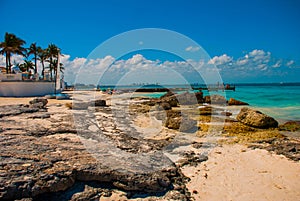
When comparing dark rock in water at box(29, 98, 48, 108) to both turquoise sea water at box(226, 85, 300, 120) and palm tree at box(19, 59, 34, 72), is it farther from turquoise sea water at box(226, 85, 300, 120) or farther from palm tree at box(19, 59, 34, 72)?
palm tree at box(19, 59, 34, 72)

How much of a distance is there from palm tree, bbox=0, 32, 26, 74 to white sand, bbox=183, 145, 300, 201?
37.7m

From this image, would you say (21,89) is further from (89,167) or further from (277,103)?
(277,103)

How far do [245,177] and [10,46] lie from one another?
39.7 m

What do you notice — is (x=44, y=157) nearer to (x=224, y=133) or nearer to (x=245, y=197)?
(x=245, y=197)

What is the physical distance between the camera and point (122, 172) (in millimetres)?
4203

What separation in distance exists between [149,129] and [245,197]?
6.20 meters

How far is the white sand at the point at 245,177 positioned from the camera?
4273mm

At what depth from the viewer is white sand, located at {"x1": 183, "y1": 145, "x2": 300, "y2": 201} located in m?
4.27

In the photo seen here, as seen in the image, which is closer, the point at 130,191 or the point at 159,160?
the point at 130,191

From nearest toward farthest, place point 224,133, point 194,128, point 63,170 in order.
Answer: point 63,170 → point 224,133 → point 194,128

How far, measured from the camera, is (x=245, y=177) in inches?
198

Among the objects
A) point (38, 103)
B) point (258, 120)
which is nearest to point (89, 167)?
point (258, 120)

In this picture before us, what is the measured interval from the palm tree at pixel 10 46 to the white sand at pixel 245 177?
1484 inches

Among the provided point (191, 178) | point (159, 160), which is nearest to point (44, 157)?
point (159, 160)
